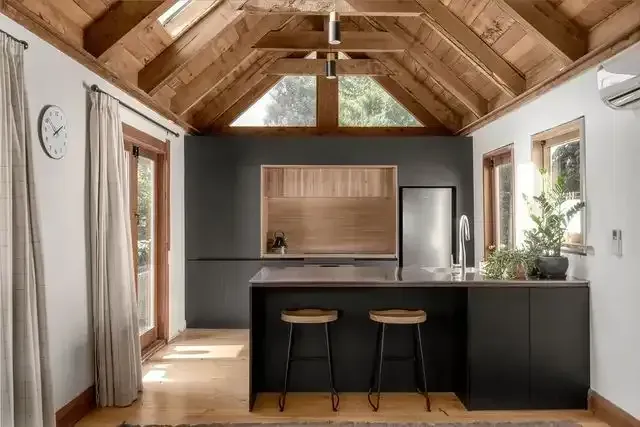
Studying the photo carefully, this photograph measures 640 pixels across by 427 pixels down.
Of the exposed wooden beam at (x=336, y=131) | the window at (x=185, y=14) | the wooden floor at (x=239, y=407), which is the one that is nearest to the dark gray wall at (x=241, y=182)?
the exposed wooden beam at (x=336, y=131)

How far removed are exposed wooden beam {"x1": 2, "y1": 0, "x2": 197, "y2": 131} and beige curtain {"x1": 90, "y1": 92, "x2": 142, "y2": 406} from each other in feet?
0.70

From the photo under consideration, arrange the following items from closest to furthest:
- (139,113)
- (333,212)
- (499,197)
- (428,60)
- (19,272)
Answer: (19,272), (139,113), (428,60), (499,197), (333,212)

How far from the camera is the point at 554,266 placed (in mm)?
4203

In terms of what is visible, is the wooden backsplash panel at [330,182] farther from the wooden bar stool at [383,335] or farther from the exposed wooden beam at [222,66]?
Answer: the wooden bar stool at [383,335]

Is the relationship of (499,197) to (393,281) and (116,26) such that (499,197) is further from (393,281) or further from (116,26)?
(116,26)

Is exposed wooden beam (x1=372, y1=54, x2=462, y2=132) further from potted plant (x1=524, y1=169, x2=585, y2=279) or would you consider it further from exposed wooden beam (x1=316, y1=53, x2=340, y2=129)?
potted plant (x1=524, y1=169, x2=585, y2=279)

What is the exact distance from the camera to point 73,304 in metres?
3.93

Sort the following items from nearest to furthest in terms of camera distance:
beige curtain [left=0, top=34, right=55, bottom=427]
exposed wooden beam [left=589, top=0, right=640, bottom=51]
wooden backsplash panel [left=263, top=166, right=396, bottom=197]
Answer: beige curtain [left=0, top=34, right=55, bottom=427], exposed wooden beam [left=589, top=0, right=640, bottom=51], wooden backsplash panel [left=263, top=166, right=396, bottom=197]

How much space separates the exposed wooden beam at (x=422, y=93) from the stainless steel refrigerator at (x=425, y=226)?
832mm

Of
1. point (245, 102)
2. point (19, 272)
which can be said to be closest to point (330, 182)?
point (245, 102)

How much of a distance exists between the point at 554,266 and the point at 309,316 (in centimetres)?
174

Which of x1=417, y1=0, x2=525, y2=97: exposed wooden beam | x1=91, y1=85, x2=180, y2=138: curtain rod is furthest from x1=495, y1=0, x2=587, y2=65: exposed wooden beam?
x1=91, y1=85, x2=180, y2=138: curtain rod

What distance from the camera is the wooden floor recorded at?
397cm

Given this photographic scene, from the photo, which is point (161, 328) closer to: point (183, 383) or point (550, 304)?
point (183, 383)
